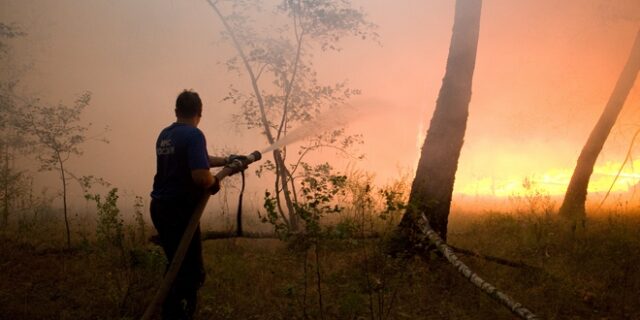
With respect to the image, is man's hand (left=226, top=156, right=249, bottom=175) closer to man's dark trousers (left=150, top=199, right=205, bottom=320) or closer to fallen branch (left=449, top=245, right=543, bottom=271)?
man's dark trousers (left=150, top=199, right=205, bottom=320)

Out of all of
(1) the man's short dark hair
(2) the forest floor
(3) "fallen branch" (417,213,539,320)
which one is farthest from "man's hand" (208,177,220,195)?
(3) "fallen branch" (417,213,539,320)

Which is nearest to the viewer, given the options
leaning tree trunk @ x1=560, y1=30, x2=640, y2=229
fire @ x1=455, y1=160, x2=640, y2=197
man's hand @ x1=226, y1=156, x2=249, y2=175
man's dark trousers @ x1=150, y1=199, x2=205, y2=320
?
man's dark trousers @ x1=150, y1=199, x2=205, y2=320

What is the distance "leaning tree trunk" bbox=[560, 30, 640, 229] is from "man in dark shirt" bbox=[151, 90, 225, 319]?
8728mm

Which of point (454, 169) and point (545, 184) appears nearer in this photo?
point (454, 169)

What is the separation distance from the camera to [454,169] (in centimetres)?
603

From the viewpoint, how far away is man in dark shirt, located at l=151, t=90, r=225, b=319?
348cm

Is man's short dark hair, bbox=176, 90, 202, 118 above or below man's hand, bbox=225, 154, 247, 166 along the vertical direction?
above

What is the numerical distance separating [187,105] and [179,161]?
54 cm

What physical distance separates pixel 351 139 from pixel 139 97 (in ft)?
93.8

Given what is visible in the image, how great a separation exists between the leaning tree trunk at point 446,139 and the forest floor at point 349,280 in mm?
860

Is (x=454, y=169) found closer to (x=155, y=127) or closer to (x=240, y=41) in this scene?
(x=240, y=41)

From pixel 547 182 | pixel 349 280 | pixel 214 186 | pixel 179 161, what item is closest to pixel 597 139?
pixel 547 182

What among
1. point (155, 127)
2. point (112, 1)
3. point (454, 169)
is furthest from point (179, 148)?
point (112, 1)

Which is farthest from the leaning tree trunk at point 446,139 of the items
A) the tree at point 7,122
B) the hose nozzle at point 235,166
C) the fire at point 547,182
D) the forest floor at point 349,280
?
the tree at point 7,122
